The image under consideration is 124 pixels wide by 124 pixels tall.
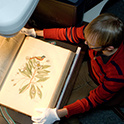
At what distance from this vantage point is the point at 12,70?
93 centimetres

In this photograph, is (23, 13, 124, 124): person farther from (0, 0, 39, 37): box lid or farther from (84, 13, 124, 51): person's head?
(0, 0, 39, 37): box lid

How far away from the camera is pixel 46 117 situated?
3.00 feet

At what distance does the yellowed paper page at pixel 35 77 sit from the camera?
34.4 inches

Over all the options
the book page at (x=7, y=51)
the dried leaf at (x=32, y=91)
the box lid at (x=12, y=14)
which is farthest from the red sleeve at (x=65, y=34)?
the box lid at (x=12, y=14)

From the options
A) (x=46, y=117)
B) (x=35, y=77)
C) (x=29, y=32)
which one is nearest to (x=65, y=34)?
(x=29, y=32)

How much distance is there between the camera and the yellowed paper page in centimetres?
87

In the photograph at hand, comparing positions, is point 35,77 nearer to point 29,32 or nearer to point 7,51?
point 7,51

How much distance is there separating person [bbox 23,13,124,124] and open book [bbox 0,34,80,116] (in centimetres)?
8

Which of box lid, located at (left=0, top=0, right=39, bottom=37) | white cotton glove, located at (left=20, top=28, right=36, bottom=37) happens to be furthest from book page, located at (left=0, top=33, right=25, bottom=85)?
box lid, located at (left=0, top=0, right=39, bottom=37)

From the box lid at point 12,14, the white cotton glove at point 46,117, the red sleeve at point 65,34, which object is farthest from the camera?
the red sleeve at point 65,34

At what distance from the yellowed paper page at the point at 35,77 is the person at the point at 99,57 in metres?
0.07

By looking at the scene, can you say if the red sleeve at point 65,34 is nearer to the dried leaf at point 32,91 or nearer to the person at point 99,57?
the person at point 99,57

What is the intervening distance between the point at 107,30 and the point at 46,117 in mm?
553

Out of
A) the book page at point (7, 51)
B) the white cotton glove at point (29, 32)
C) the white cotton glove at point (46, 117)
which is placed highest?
the white cotton glove at point (29, 32)
